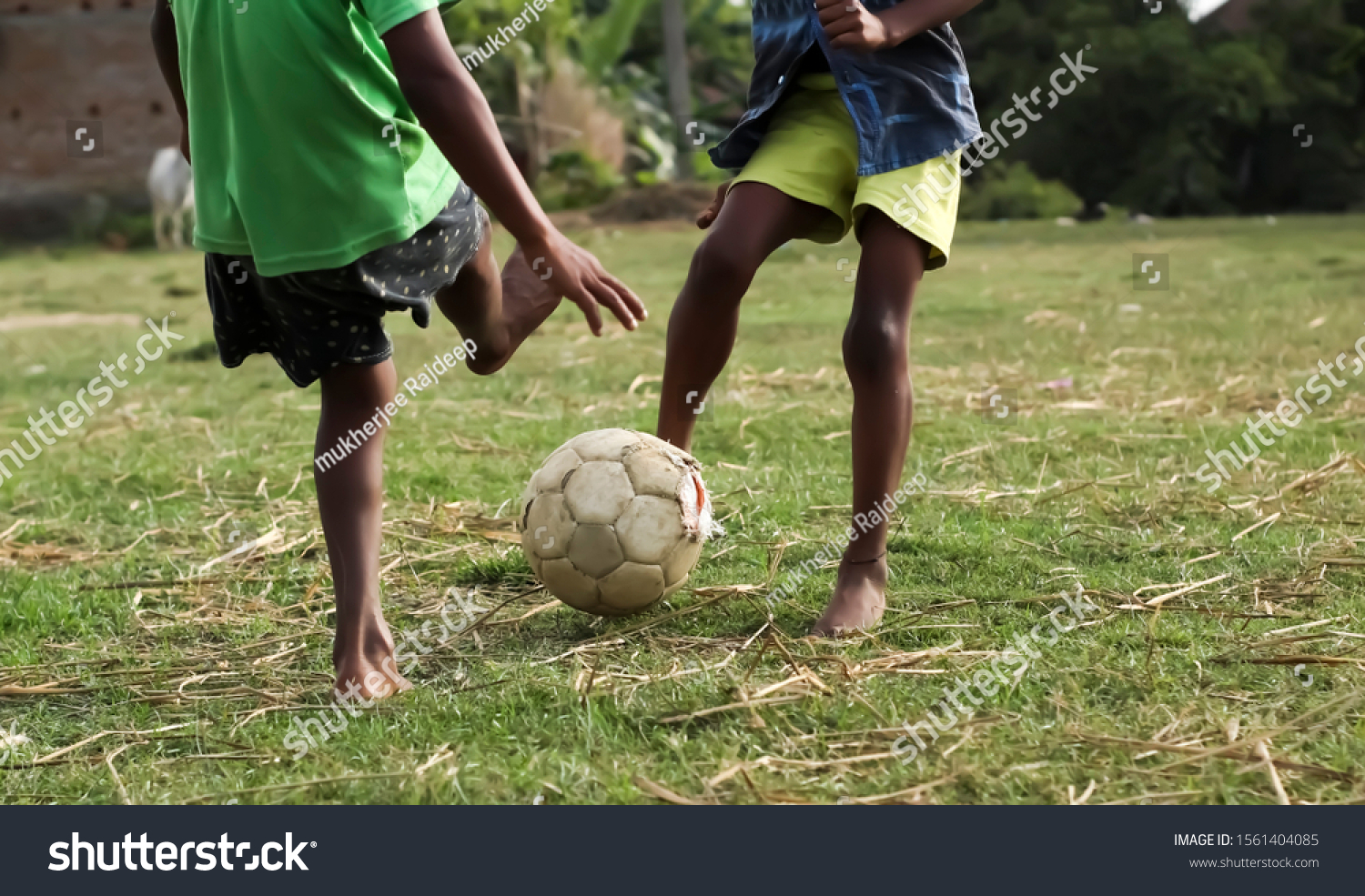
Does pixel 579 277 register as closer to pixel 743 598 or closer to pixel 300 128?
pixel 300 128

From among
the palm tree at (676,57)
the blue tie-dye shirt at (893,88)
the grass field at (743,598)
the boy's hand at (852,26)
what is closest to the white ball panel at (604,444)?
the grass field at (743,598)

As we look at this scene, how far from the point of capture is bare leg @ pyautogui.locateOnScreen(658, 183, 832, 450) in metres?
2.94

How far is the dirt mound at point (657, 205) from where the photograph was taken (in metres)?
13.1

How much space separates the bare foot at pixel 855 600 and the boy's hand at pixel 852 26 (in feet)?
3.35

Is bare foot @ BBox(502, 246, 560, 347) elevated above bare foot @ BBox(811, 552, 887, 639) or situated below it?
above

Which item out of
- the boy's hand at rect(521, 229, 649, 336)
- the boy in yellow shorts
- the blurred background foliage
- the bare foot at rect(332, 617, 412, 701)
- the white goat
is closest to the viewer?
the boy's hand at rect(521, 229, 649, 336)

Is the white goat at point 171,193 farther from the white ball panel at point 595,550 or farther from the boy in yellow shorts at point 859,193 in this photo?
the white ball panel at point 595,550

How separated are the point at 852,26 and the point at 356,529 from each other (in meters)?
1.33

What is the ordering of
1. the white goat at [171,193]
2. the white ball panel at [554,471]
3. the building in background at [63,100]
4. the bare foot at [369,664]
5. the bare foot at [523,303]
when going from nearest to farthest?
the bare foot at [369,664], the white ball panel at [554,471], the bare foot at [523,303], the white goat at [171,193], the building in background at [63,100]

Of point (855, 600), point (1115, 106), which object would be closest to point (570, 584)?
point (855, 600)

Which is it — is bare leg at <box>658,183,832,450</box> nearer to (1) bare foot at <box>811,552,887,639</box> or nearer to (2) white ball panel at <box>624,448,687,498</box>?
(2) white ball panel at <box>624,448,687,498</box>

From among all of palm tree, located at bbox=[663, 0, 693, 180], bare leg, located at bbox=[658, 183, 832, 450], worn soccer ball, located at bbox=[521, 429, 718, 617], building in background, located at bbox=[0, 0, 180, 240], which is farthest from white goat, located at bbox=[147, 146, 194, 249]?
worn soccer ball, located at bbox=[521, 429, 718, 617]

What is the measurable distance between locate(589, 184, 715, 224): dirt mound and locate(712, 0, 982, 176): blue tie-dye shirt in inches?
392

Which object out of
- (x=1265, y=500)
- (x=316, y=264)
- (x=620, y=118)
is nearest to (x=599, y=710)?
(x=316, y=264)
